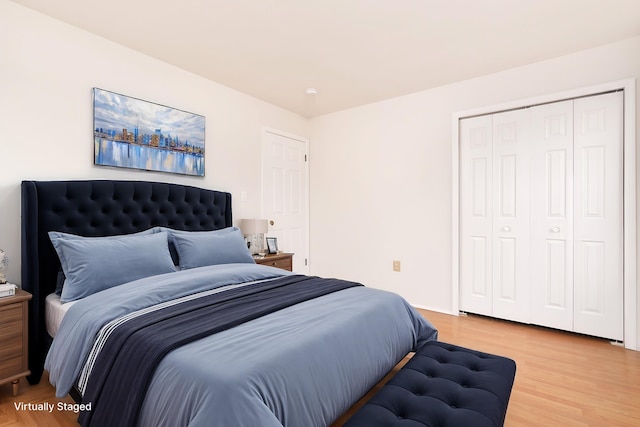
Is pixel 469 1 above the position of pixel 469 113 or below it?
above

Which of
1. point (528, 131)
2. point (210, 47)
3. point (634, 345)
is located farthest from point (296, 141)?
point (634, 345)

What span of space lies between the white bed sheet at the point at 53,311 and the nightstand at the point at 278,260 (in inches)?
64.5

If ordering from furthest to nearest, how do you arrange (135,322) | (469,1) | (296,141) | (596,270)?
(296,141)
(596,270)
(469,1)
(135,322)

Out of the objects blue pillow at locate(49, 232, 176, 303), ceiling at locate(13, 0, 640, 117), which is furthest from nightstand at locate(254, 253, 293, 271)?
ceiling at locate(13, 0, 640, 117)

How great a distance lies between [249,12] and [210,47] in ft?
2.06

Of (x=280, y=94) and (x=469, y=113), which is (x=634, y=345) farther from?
(x=280, y=94)

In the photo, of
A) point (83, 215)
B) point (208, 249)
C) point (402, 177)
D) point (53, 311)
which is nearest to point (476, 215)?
point (402, 177)

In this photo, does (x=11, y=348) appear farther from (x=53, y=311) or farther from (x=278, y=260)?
(x=278, y=260)

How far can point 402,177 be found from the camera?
3.86 m

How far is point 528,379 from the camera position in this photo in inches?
84.8

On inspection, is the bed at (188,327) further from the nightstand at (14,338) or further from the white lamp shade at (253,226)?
the white lamp shade at (253,226)

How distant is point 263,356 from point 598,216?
300cm

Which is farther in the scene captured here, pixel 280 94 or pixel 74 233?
pixel 280 94

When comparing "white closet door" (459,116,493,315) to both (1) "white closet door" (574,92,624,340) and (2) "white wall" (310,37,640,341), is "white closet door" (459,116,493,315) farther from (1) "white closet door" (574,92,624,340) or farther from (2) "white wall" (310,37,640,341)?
(1) "white closet door" (574,92,624,340)
